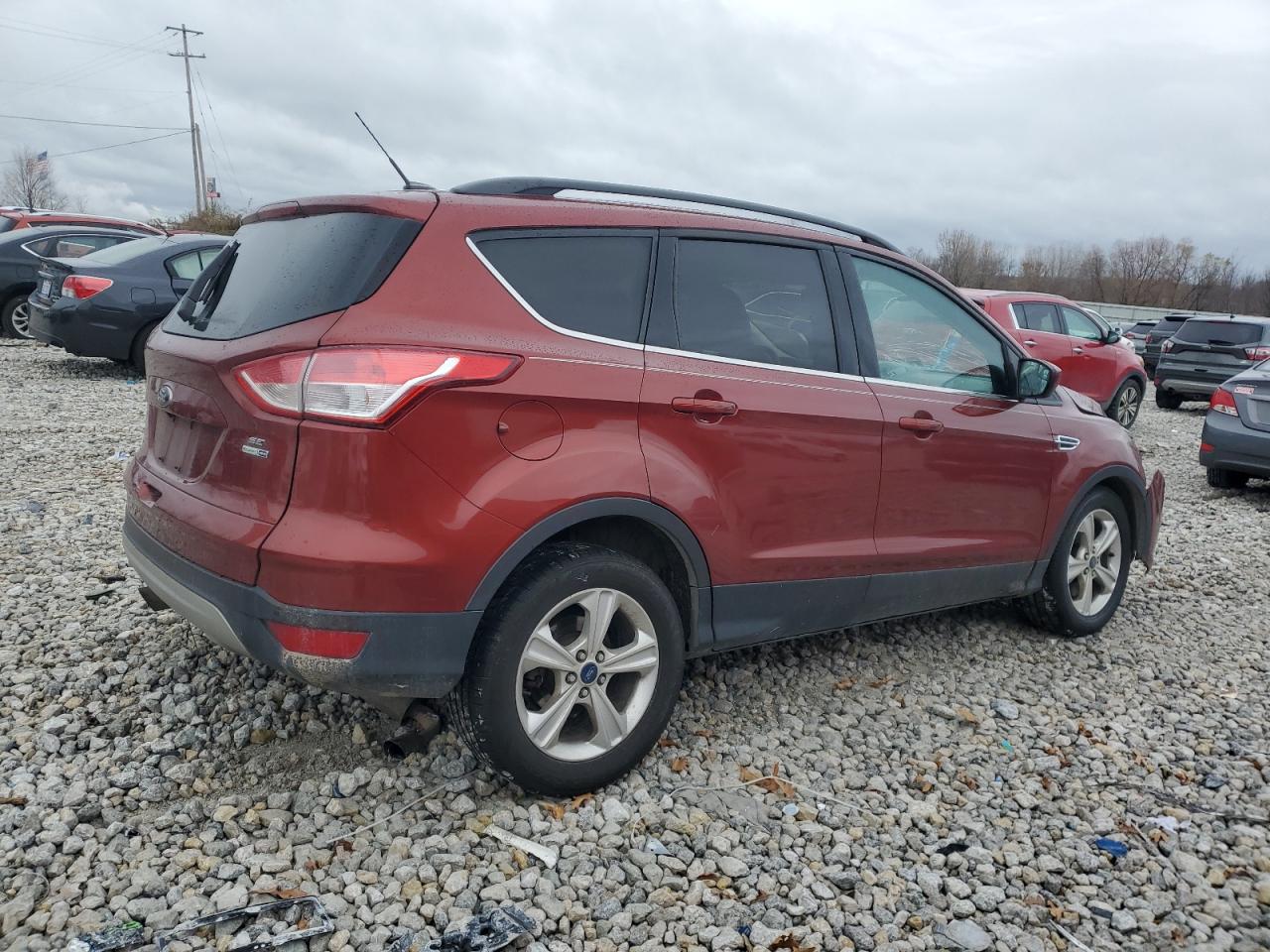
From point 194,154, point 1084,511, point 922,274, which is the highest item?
point 194,154

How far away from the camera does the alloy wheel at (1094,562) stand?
4910mm

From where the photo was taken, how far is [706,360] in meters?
3.29

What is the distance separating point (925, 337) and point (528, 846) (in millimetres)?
2521

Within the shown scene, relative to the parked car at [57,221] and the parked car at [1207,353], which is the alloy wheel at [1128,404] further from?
the parked car at [57,221]

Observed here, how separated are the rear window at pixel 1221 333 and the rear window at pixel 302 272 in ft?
53.6

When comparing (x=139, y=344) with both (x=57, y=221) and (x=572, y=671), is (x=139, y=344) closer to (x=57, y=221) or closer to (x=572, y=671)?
(x=57, y=221)

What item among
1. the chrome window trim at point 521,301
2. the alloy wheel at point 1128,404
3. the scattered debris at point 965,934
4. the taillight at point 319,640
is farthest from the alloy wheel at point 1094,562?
the alloy wheel at point 1128,404

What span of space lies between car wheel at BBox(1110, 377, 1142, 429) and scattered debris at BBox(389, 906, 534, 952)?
12744 mm

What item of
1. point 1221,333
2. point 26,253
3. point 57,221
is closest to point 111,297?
point 26,253

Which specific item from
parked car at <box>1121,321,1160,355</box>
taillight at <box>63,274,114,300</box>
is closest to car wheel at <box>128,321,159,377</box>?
taillight at <box>63,274,114,300</box>

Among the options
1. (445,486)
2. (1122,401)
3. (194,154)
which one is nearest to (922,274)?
(445,486)

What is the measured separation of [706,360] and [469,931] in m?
1.80

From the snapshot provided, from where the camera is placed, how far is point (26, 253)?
518 inches

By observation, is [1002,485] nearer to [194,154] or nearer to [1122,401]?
[1122,401]
